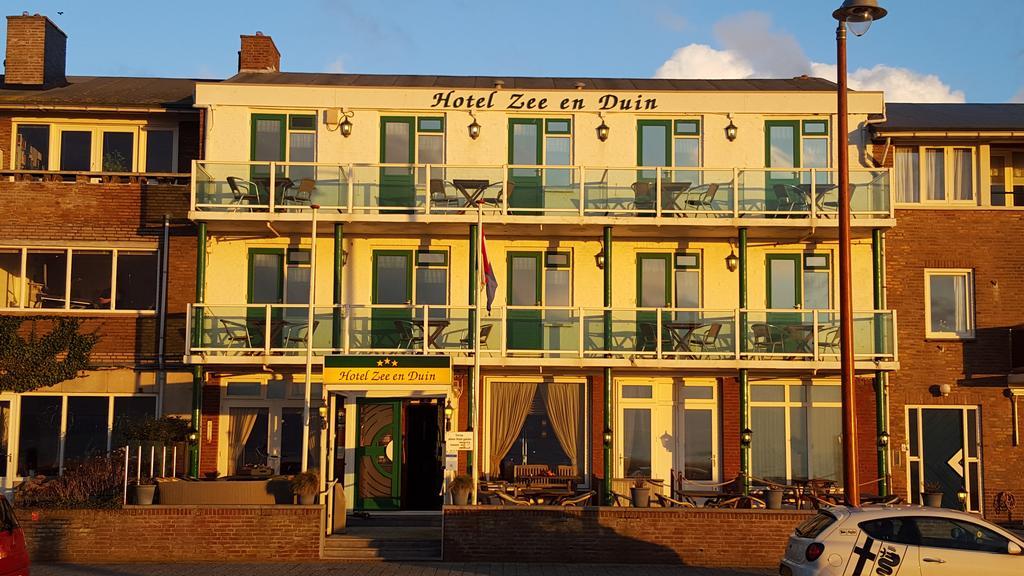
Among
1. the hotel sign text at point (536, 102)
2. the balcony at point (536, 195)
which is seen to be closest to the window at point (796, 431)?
the balcony at point (536, 195)

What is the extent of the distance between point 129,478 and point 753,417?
481 inches

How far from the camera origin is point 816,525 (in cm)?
1388

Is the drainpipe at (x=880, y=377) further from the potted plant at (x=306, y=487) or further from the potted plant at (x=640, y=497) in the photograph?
the potted plant at (x=306, y=487)

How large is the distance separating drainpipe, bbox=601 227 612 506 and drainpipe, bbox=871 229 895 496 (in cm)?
517

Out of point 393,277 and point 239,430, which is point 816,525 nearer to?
point 393,277

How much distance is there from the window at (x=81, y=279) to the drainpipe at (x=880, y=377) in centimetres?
1454

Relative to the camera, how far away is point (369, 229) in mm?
22719

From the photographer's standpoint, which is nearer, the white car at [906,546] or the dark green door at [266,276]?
the white car at [906,546]

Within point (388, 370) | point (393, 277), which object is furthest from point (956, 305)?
point (388, 370)

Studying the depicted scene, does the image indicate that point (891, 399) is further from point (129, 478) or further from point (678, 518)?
point (129, 478)

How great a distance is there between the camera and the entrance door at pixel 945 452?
896 inches

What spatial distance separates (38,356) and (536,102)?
11014 millimetres

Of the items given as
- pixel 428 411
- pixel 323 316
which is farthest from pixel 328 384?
pixel 428 411

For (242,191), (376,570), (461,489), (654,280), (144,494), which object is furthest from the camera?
(654,280)
